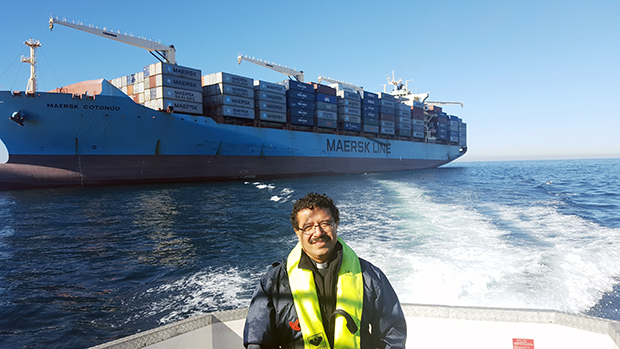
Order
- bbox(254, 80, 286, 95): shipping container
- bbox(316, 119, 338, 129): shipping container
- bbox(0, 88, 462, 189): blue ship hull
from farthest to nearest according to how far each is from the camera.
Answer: bbox(316, 119, 338, 129): shipping container, bbox(254, 80, 286, 95): shipping container, bbox(0, 88, 462, 189): blue ship hull

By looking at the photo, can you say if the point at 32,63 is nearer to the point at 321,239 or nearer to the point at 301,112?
the point at 301,112

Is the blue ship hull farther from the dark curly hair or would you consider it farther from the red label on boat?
the red label on boat

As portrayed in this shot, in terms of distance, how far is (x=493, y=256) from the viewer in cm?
669

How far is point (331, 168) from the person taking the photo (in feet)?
101

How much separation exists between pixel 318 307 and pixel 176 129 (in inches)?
→ 812

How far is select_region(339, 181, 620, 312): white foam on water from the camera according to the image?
4965mm

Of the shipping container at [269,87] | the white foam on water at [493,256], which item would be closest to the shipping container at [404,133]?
the shipping container at [269,87]

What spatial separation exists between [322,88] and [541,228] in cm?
2457

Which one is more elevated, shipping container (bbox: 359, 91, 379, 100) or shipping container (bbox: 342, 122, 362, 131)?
shipping container (bbox: 359, 91, 379, 100)

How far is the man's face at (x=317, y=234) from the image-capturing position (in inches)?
63.8

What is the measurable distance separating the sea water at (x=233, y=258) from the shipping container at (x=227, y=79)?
12.7m

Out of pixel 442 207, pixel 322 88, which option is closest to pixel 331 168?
pixel 322 88

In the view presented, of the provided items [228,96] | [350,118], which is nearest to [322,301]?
[228,96]

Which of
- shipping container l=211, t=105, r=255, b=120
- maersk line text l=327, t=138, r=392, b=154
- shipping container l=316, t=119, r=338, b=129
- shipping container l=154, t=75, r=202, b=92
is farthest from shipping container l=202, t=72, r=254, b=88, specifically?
maersk line text l=327, t=138, r=392, b=154
